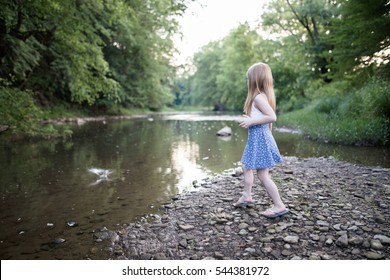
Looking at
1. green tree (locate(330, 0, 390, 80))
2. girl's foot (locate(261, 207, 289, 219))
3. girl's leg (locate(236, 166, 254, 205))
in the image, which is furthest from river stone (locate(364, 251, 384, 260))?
green tree (locate(330, 0, 390, 80))

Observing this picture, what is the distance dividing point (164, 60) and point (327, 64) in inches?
955

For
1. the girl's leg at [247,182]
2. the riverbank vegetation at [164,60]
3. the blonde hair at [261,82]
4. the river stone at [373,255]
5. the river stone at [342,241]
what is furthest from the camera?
the riverbank vegetation at [164,60]

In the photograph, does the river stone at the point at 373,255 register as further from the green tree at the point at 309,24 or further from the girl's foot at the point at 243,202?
the green tree at the point at 309,24

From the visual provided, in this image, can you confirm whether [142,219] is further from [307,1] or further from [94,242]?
[307,1]

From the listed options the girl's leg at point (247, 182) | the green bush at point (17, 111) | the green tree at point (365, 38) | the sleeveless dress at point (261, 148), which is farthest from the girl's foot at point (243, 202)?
the green tree at point (365, 38)

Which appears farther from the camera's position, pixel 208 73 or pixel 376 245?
pixel 208 73

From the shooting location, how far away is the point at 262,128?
4.21 meters

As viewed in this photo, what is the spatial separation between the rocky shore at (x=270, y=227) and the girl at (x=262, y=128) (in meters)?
0.38

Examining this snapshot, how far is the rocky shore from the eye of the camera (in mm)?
3277

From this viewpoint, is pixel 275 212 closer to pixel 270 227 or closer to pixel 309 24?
pixel 270 227

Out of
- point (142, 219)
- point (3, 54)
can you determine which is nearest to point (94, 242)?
point (142, 219)

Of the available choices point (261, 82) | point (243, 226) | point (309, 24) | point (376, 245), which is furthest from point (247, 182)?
point (309, 24)

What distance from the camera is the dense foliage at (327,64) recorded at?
10.8 metres
